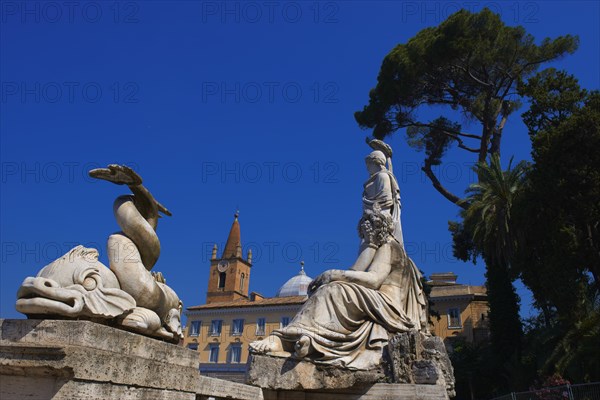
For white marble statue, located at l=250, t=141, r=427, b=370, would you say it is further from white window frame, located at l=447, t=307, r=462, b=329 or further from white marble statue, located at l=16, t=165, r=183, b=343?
white window frame, located at l=447, t=307, r=462, b=329

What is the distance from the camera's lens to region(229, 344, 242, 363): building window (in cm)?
5094

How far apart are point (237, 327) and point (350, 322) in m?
→ 48.7

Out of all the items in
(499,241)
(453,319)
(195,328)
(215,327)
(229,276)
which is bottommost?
(499,241)

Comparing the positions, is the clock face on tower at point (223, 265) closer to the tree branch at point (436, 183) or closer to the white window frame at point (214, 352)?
the white window frame at point (214, 352)

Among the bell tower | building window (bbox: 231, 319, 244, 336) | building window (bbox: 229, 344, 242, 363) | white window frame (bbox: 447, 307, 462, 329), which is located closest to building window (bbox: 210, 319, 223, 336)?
building window (bbox: 231, 319, 244, 336)

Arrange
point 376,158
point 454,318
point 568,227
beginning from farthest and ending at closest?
1. point 454,318
2. point 568,227
3. point 376,158

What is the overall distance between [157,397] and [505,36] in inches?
1080

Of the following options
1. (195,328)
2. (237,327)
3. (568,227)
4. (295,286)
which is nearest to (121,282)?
(568,227)

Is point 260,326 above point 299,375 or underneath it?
above

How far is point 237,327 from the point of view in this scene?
53.2 metres

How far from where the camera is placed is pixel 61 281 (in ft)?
12.4

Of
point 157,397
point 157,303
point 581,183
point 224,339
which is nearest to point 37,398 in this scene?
point 157,397

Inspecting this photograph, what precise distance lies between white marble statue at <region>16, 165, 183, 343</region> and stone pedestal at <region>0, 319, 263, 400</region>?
15cm

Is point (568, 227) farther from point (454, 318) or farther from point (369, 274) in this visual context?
point (454, 318)
